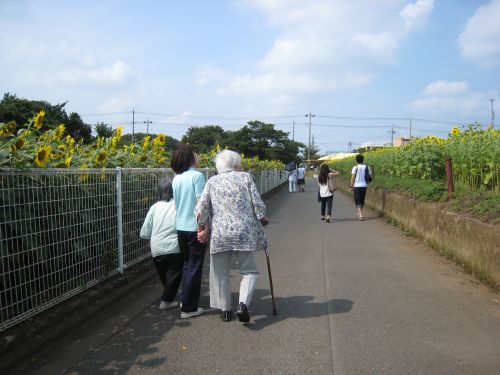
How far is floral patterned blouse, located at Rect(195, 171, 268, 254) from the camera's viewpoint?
402 centimetres

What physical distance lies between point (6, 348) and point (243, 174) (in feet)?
8.00

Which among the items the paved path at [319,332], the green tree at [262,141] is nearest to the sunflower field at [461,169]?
the paved path at [319,332]

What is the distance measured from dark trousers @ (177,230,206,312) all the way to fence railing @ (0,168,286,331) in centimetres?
110

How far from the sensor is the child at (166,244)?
453 cm

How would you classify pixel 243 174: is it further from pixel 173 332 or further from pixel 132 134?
pixel 132 134

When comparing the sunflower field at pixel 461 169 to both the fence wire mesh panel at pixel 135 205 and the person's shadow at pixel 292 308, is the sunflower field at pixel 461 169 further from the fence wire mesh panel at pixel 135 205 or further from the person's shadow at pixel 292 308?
the fence wire mesh panel at pixel 135 205

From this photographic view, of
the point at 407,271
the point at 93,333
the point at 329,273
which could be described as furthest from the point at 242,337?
the point at 407,271

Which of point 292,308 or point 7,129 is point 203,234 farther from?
point 7,129

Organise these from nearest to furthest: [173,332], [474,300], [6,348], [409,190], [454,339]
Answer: [6,348]
[454,339]
[173,332]
[474,300]
[409,190]

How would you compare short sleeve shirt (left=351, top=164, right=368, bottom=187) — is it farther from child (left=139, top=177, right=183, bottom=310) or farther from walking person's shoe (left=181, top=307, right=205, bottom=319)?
walking person's shoe (left=181, top=307, right=205, bottom=319)

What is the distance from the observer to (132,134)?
71.5 metres

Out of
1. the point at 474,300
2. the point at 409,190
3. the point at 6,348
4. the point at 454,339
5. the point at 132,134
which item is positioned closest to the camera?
the point at 6,348

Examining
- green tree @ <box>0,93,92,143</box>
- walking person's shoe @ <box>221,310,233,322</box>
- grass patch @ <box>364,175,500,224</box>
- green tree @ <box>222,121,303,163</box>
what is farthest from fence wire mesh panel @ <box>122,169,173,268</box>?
green tree @ <box>222,121,303,163</box>

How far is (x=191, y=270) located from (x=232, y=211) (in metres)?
0.81
